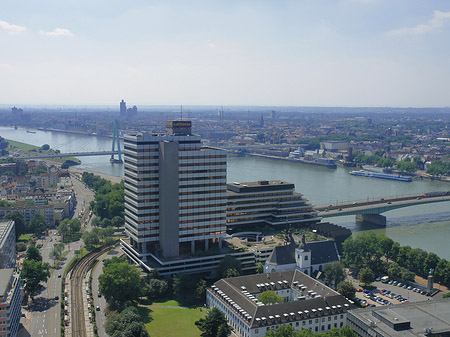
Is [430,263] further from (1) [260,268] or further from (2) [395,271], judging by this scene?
(1) [260,268]

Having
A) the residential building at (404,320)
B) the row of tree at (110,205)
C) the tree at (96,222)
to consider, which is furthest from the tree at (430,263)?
the tree at (96,222)

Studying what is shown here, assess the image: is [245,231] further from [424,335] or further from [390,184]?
[390,184]

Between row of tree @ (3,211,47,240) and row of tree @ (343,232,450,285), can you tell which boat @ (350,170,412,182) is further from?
row of tree @ (3,211,47,240)

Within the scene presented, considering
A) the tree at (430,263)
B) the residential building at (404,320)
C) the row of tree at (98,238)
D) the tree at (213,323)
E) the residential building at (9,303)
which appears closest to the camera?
the residential building at (404,320)

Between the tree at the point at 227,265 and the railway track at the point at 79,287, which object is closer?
the railway track at the point at 79,287

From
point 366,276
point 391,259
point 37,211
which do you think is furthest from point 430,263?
point 37,211

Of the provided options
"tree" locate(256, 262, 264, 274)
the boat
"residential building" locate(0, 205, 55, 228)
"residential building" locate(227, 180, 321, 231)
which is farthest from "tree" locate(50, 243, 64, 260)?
the boat

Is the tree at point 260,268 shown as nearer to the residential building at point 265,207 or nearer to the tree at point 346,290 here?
the tree at point 346,290
